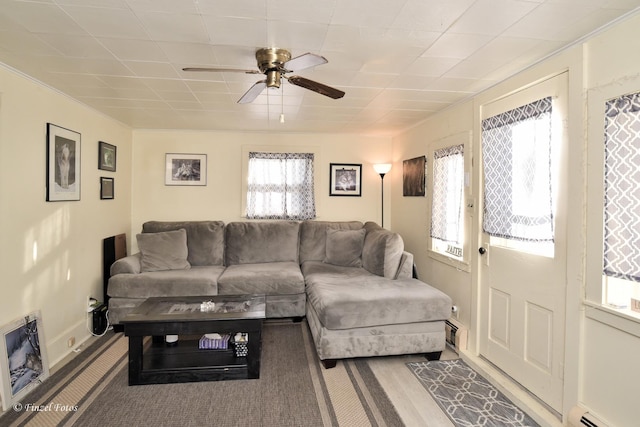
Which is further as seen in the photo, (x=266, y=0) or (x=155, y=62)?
(x=155, y=62)

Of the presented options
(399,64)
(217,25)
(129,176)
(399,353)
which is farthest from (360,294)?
(129,176)

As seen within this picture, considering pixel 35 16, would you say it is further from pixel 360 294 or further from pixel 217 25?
pixel 360 294

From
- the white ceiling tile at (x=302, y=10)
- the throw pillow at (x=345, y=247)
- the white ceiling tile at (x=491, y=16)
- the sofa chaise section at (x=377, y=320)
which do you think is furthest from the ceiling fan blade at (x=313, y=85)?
the throw pillow at (x=345, y=247)

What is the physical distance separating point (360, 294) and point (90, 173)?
2.91 m

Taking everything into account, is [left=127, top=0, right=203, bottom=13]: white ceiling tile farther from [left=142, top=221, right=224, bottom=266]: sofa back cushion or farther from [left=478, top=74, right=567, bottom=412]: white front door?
[left=142, top=221, right=224, bottom=266]: sofa back cushion

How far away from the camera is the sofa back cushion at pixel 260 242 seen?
14.3 feet

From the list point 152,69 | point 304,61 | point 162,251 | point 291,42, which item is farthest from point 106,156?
point 304,61

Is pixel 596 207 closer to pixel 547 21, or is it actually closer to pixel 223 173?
pixel 547 21

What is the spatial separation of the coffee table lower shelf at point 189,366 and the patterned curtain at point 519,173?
2.22 m

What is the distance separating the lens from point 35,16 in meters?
1.73

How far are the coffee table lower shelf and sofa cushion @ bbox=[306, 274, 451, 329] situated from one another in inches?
29.5

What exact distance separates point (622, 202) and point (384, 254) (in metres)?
2.02

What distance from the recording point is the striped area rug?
2107 millimetres

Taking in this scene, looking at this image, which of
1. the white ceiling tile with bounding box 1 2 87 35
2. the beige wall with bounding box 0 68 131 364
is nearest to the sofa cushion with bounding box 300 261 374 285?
the beige wall with bounding box 0 68 131 364
